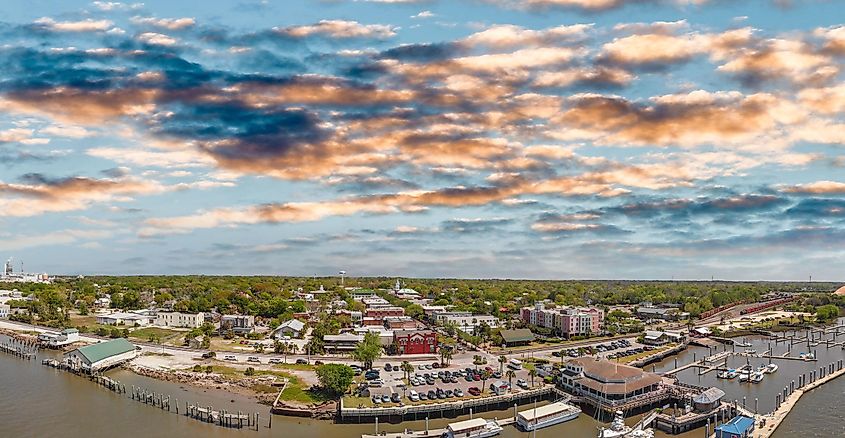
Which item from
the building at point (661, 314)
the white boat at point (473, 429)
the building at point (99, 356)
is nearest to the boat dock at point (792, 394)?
the white boat at point (473, 429)

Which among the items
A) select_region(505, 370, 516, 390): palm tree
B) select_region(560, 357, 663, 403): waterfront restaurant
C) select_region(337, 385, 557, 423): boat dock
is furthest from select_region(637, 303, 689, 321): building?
select_region(337, 385, 557, 423): boat dock

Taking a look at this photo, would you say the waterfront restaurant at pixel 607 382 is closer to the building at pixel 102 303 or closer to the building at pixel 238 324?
the building at pixel 238 324

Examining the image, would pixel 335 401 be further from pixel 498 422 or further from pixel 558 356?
pixel 558 356

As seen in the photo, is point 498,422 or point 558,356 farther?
point 558,356

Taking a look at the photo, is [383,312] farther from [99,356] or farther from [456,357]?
[99,356]

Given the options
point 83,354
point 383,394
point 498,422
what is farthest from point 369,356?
point 83,354

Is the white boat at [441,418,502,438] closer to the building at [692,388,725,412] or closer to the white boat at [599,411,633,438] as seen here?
the white boat at [599,411,633,438]
